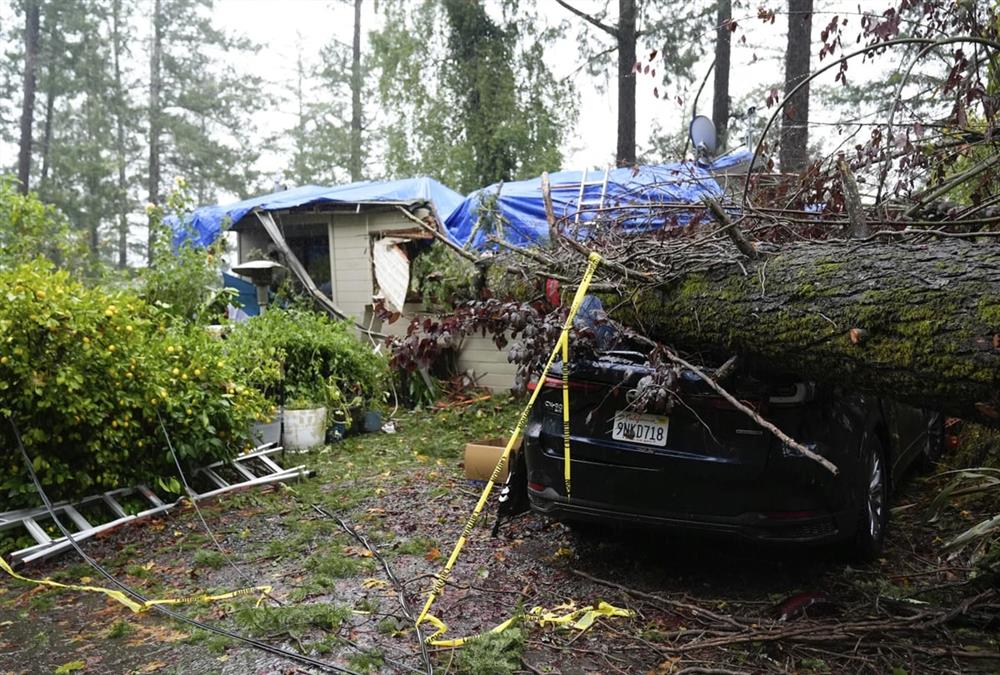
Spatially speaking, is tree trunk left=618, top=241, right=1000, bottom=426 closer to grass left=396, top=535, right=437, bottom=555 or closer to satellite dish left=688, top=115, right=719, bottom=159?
grass left=396, top=535, right=437, bottom=555

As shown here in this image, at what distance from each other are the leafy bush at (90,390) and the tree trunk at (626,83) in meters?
10.7

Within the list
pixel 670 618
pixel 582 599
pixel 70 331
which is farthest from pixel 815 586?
pixel 70 331

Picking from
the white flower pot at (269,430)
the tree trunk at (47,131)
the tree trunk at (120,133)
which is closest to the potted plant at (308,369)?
the white flower pot at (269,430)

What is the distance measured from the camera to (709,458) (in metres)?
3.24

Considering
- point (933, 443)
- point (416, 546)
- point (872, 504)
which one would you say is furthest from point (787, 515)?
point (933, 443)

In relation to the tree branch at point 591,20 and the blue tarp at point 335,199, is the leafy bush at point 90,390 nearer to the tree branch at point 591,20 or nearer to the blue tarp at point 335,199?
the blue tarp at point 335,199

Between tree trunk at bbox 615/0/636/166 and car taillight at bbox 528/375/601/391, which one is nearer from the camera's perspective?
car taillight at bbox 528/375/601/391

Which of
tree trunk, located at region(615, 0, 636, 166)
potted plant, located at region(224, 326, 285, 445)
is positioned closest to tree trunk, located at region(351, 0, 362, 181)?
tree trunk, located at region(615, 0, 636, 166)

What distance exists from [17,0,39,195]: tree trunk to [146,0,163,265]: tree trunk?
149 inches

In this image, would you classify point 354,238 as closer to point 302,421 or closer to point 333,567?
point 302,421

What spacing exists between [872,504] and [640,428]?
146 cm

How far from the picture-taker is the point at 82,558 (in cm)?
405

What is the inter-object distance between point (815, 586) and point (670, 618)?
2.90 feet

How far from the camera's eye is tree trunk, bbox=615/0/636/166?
13538 mm
